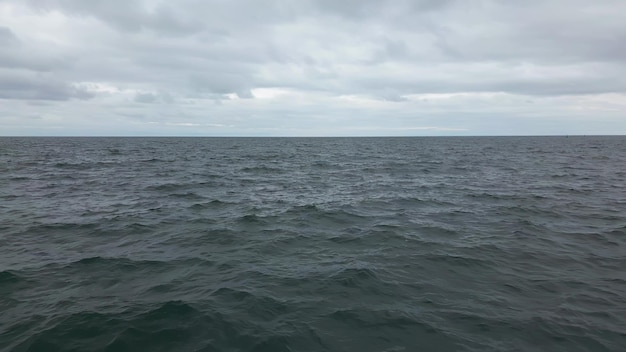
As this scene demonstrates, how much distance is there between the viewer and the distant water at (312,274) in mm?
7461

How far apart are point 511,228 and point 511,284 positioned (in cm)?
629

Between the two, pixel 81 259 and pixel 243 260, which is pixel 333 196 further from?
Result: pixel 81 259

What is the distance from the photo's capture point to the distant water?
24.5 ft

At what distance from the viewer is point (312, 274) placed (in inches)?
418

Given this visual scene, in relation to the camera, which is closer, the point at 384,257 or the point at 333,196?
the point at 384,257

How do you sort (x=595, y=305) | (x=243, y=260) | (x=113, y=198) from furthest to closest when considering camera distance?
(x=113, y=198)
(x=243, y=260)
(x=595, y=305)

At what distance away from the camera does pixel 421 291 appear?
9547 mm

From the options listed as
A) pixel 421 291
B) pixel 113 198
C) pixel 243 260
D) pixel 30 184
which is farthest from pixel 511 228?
pixel 30 184

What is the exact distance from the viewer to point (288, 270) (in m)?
10.9

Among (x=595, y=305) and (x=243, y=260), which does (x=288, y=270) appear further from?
Answer: (x=595, y=305)

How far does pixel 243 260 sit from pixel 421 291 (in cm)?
575

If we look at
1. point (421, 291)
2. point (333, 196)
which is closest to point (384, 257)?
point (421, 291)

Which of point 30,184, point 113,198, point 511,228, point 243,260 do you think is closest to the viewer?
point 243,260

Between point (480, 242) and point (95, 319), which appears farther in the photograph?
point (480, 242)
